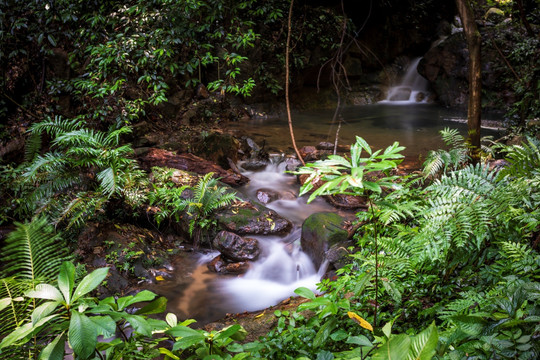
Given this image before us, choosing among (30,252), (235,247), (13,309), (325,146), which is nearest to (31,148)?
(235,247)

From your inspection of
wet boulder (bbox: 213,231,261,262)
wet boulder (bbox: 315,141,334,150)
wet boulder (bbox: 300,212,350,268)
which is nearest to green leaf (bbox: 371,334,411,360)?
wet boulder (bbox: 300,212,350,268)

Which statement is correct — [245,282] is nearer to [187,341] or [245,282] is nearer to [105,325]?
[187,341]

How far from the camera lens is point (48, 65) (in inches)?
289

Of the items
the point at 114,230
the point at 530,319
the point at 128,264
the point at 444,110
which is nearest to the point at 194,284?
the point at 128,264

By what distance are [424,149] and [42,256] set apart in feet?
29.8

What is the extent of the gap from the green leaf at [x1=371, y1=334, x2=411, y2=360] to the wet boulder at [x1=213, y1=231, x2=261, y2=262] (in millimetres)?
4032

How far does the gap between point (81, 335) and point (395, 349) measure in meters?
1.28

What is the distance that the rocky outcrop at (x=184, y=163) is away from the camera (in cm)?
684

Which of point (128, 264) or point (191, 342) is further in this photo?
point (128, 264)

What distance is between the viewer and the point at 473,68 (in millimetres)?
4535

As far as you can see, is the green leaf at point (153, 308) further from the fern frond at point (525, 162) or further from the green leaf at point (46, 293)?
the fern frond at point (525, 162)

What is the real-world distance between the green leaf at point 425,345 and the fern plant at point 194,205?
4.30m

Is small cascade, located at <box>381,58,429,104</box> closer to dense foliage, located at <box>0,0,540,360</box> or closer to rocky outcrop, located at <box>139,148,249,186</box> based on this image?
dense foliage, located at <box>0,0,540,360</box>

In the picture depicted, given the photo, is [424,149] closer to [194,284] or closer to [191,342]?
[194,284]
